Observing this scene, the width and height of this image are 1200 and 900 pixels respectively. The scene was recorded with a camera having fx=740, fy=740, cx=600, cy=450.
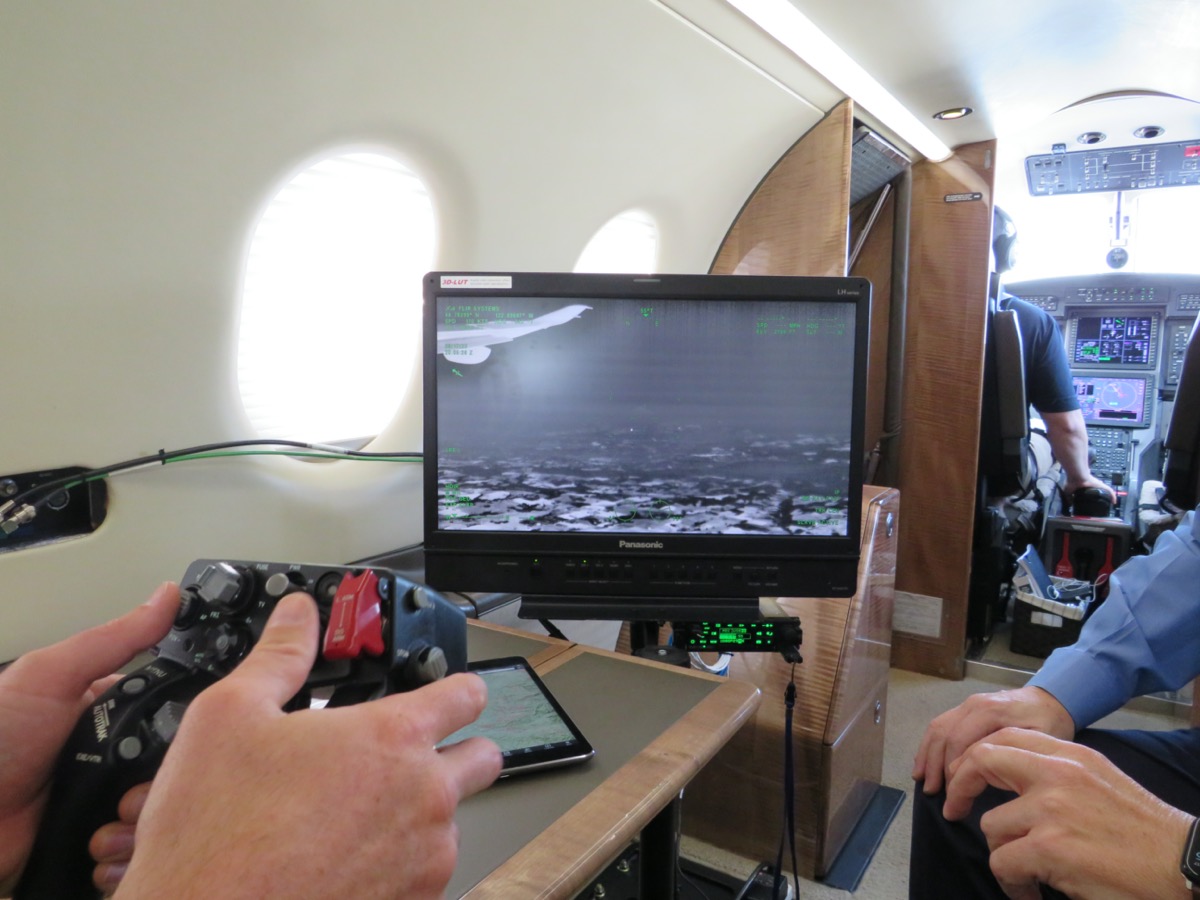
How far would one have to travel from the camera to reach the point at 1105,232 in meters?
5.34

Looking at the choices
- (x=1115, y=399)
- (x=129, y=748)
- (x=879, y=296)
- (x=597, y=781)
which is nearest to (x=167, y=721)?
(x=129, y=748)

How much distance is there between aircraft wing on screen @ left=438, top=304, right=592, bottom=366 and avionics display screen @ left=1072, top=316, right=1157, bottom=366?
466 centimetres

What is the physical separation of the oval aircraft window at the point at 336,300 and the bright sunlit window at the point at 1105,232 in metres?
4.46

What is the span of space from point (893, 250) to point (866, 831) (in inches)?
102

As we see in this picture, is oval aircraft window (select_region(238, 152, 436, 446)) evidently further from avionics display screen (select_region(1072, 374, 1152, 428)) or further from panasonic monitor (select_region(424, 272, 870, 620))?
avionics display screen (select_region(1072, 374, 1152, 428))

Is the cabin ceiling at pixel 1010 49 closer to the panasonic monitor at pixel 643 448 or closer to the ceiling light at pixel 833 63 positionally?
the ceiling light at pixel 833 63

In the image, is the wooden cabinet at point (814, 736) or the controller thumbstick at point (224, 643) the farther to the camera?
the wooden cabinet at point (814, 736)

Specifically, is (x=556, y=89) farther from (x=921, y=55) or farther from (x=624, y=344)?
(x=921, y=55)

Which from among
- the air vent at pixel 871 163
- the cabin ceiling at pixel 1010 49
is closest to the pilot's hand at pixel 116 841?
the cabin ceiling at pixel 1010 49

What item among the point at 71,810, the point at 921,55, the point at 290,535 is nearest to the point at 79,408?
the point at 290,535

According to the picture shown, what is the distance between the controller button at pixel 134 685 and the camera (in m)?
0.70

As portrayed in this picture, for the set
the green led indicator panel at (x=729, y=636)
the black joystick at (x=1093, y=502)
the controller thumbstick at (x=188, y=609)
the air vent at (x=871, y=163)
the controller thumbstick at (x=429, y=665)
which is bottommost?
the black joystick at (x=1093, y=502)

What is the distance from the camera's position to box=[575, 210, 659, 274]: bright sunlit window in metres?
2.88

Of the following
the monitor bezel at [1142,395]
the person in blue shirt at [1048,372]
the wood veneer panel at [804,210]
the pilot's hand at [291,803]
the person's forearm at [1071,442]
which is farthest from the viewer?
the monitor bezel at [1142,395]
